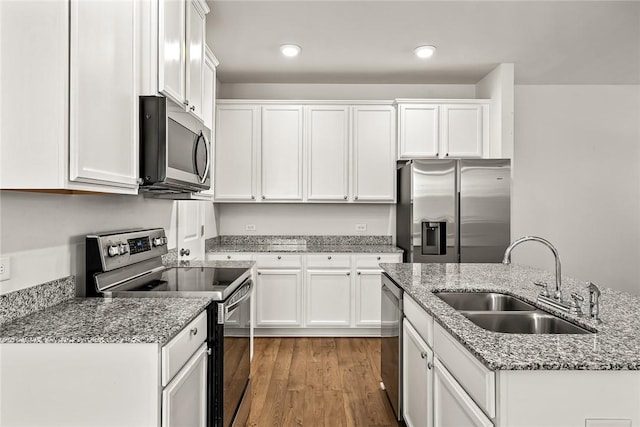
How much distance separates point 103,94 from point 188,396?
3.93 ft

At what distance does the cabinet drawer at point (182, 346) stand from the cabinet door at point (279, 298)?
2.25 meters

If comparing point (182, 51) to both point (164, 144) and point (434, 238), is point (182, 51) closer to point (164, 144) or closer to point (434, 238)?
point (164, 144)

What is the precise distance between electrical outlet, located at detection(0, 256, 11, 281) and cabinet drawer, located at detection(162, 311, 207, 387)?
→ 2.09 feet

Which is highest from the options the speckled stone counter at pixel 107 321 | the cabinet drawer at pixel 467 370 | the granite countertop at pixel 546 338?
the granite countertop at pixel 546 338

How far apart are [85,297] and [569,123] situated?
5046 millimetres

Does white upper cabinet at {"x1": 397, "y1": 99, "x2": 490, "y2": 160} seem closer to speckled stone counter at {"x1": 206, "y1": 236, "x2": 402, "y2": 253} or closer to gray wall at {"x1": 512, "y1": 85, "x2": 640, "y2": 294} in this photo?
gray wall at {"x1": 512, "y1": 85, "x2": 640, "y2": 294}

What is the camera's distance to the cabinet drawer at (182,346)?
1.38 m

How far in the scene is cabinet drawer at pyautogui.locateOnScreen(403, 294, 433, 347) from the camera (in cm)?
178

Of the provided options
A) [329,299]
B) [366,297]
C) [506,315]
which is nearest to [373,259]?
[366,297]

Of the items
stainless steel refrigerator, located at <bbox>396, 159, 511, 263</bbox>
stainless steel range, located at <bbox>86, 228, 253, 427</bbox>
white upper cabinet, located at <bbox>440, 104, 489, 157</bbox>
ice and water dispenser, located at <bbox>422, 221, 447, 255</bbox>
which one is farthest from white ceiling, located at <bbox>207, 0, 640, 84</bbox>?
stainless steel range, located at <bbox>86, 228, 253, 427</bbox>

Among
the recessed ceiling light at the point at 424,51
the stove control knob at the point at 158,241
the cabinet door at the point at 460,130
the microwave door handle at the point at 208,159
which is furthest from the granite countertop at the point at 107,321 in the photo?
the cabinet door at the point at 460,130

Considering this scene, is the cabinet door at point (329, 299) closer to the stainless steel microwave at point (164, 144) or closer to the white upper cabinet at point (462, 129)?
the white upper cabinet at point (462, 129)

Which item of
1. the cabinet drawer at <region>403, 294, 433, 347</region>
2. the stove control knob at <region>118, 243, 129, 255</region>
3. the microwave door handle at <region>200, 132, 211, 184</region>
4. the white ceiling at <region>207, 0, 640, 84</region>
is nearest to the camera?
the cabinet drawer at <region>403, 294, 433, 347</region>

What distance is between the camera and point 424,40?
138 inches
